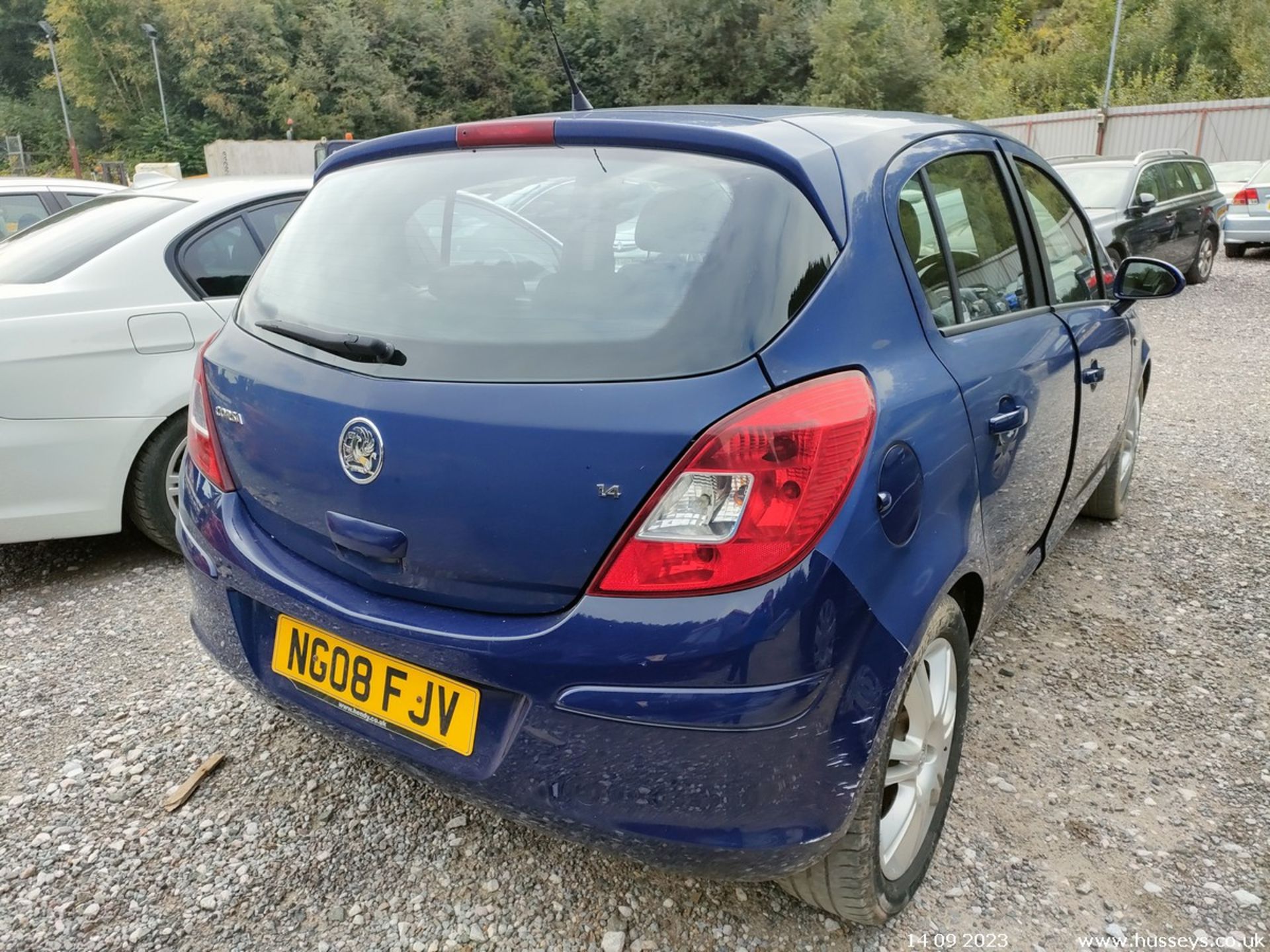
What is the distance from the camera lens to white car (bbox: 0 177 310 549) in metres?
3.25

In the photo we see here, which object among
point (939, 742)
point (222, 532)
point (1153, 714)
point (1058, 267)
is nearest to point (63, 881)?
point (222, 532)

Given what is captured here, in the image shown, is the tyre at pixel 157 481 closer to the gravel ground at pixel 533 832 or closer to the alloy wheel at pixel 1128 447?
the gravel ground at pixel 533 832

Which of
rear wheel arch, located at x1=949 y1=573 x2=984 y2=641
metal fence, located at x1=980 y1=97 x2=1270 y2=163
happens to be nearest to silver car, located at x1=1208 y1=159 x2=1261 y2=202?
metal fence, located at x1=980 y1=97 x2=1270 y2=163

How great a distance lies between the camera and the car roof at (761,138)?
1733mm

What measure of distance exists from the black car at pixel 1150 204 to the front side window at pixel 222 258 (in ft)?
24.4

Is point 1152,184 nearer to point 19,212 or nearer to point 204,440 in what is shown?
point 19,212

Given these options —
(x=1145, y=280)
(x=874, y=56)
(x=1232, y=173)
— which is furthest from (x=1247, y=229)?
(x=874, y=56)

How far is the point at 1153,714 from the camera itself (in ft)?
8.84

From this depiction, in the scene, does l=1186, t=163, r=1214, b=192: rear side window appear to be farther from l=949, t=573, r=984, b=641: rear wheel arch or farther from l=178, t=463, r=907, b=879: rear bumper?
l=178, t=463, r=907, b=879: rear bumper

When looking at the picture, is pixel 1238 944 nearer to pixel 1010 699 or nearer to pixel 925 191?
pixel 1010 699

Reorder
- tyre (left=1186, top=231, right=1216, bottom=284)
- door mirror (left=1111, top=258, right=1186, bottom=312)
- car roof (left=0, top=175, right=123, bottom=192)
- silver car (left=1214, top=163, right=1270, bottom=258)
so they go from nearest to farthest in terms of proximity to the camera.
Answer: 1. door mirror (left=1111, top=258, right=1186, bottom=312)
2. car roof (left=0, top=175, right=123, bottom=192)
3. tyre (left=1186, top=231, right=1216, bottom=284)
4. silver car (left=1214, top=163, right=1270, bottom=258)

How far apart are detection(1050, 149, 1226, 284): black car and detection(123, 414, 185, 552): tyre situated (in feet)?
25.8

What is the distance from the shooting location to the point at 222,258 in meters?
3.79

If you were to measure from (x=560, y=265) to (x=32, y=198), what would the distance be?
6.13 meters
